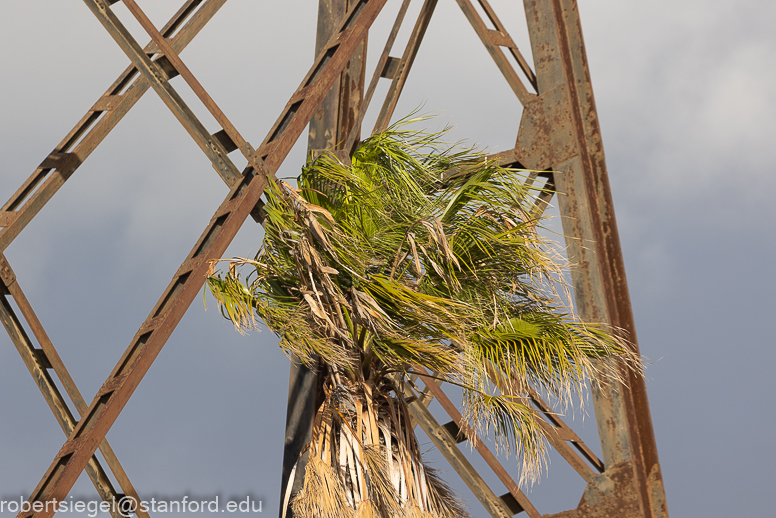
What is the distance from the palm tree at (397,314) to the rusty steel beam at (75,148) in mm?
1594

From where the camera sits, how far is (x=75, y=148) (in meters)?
5.24

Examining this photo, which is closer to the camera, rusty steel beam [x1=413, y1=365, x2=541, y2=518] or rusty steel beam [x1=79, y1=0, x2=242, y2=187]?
rusty steel beam [x1=79, y1=0, x2=242, y2=187]

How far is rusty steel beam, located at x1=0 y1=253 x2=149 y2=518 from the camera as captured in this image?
16.6ft

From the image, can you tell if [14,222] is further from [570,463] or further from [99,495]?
[570,463]

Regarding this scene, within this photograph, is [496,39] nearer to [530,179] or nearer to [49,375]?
[530,179]

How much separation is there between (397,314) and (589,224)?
1523mm

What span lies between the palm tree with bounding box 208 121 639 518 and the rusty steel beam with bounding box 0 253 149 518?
1650mm

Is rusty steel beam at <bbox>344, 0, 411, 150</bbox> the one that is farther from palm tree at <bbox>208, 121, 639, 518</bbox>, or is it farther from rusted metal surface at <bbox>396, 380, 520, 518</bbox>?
rusted metal surface at <bbox>396, 380, 520, 518</bbox>

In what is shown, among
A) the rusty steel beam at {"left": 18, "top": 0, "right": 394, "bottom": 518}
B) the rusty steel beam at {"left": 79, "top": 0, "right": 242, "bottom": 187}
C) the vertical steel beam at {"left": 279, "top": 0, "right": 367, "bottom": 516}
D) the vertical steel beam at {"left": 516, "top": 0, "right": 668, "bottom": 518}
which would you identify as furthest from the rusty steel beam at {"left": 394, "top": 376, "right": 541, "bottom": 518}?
the rusty steel beam at {"left": 79, "top": 0, "right": 242, "bottom": 187}

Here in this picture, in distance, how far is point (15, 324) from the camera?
16.6 feet

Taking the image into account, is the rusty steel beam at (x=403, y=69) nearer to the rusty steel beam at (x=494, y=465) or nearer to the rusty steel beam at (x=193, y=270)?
the rusty steel beam at (x=193, y=270)

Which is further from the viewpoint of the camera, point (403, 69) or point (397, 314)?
point (403, 69)

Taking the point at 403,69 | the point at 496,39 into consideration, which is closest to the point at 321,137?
the point at 403,69

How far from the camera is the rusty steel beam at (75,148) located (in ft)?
16.8
